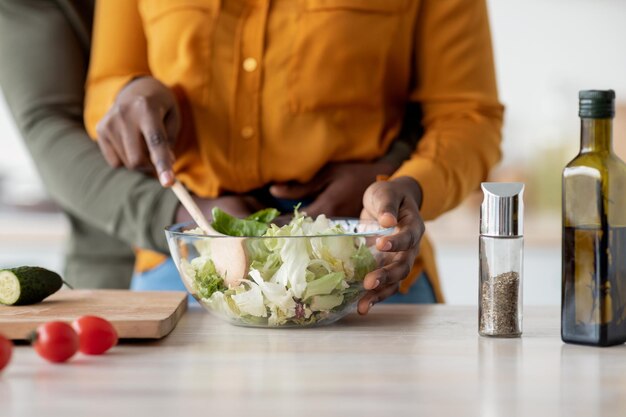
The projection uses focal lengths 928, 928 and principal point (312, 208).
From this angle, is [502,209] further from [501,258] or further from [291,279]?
[291,279]

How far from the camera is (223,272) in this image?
3.50 feet

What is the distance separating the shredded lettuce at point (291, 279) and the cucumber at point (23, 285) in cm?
19

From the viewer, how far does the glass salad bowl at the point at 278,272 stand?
1040 mm

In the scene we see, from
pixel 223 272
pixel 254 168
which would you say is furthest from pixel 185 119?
pixel 223 272

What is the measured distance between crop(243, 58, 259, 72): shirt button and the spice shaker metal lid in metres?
0.63

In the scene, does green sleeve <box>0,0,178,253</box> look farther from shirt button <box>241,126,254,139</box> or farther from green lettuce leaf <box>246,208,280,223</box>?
green lettuce leaf <box>246,208,280,223</box>

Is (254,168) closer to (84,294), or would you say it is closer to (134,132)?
(134,132)

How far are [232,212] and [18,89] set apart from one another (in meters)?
0.57

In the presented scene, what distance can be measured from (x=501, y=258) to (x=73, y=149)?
3.07 feet

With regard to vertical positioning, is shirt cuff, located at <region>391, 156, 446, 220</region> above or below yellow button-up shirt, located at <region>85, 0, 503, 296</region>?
below

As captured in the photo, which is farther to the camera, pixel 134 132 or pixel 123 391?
pixel 134 132

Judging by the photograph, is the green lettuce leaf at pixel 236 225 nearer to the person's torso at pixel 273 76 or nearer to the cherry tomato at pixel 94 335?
the cherry tomato at pixel 94 335

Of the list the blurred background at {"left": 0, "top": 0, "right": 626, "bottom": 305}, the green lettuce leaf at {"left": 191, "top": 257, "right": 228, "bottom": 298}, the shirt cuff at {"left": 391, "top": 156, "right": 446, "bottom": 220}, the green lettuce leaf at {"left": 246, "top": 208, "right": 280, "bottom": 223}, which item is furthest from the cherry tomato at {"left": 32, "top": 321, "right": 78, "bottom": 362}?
the blurred background at {"left": 0, "top": 0, "right": 626, "bottom": 305}

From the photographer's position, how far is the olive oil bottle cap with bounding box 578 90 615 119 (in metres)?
0.95
